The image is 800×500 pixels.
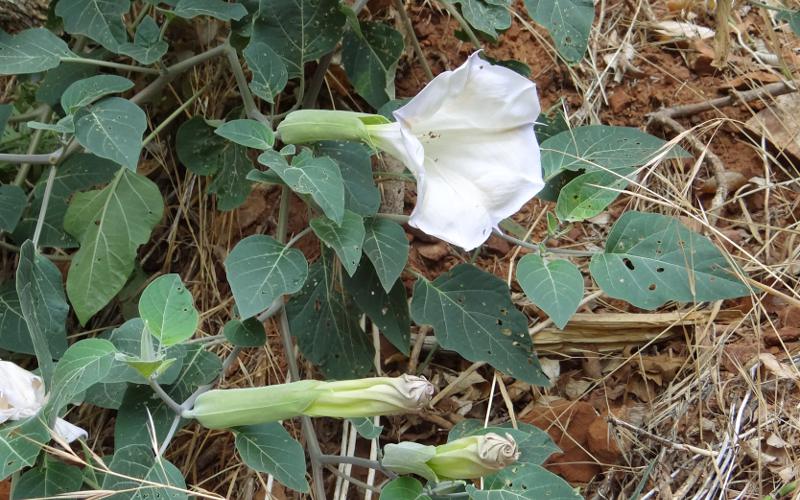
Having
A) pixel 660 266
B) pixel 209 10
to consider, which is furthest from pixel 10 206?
pixel 660 266

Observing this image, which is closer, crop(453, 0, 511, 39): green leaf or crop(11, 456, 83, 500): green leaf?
crop(11, 456, 83, 500): green leaf

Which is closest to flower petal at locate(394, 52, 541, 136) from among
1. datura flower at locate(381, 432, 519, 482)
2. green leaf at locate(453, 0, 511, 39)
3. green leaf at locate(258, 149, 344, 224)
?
green leaf at locate(258, 149, 344, 224)

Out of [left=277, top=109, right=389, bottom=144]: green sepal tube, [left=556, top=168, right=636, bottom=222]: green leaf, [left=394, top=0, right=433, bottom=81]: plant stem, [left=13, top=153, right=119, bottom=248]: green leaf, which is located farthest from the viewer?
[left=394, top=0, right=433, bottom=81]: plant stem

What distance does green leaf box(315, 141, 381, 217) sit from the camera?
1.53m

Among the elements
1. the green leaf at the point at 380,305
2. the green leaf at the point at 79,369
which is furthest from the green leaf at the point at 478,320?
the green leaf at the point at 79,369

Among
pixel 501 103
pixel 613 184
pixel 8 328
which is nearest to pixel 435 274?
pixel 613 184

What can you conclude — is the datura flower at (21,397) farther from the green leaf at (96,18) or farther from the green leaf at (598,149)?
the green leaf at (598,149)

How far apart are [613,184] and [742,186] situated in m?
0.69

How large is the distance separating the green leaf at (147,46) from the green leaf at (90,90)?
0.16 meters

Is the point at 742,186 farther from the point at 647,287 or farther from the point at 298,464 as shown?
the point at 298,464

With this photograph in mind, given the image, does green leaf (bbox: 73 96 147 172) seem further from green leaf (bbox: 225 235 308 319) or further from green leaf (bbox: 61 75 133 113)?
green leaf (bbox: 225 235 308 319)

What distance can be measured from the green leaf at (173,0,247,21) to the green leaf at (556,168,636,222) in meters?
0.66

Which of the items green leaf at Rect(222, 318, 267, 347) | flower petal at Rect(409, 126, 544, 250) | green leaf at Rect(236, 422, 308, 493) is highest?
flower petal at Rect(409, 126, 544, 250)

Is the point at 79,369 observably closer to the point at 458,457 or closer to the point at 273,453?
the point at 273,453
